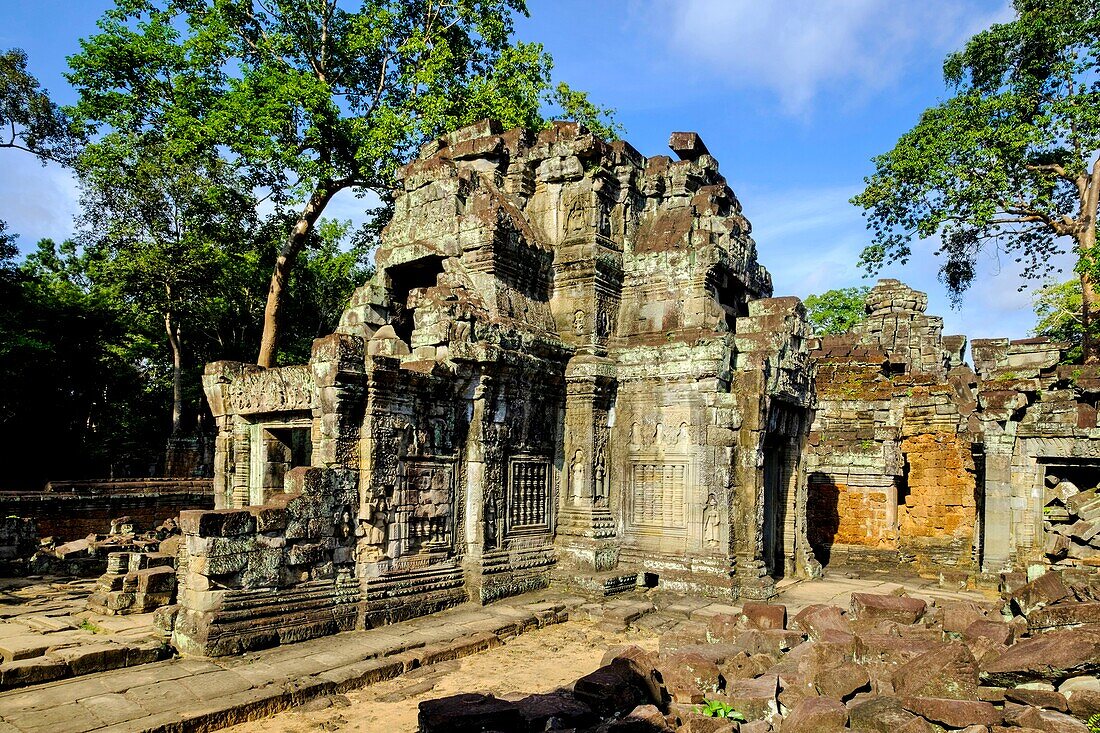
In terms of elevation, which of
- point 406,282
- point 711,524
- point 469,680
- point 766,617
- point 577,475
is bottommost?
point 469,680

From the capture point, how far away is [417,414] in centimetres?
827

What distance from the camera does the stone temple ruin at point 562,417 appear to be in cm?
767

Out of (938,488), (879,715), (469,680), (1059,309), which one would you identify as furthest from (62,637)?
(1059,309)

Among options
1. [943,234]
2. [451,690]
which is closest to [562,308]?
[451,690]

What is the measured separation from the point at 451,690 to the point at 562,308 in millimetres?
5743

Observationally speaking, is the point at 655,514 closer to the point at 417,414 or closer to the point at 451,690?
the point at 417,414

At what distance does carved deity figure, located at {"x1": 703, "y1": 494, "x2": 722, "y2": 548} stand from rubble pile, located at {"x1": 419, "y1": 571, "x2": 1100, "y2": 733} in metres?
2.45

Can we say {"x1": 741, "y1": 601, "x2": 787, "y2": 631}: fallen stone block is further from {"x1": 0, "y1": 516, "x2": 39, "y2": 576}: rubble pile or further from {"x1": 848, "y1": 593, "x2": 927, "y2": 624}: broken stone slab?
{"x1": 0, "y1": 516, "x2": 39, "y2": 576}: rubble pile

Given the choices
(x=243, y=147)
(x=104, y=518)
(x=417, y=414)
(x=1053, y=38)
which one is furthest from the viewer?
(x=1053, y=38)

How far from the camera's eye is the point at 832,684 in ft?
18.3

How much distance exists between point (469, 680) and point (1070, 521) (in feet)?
28.4

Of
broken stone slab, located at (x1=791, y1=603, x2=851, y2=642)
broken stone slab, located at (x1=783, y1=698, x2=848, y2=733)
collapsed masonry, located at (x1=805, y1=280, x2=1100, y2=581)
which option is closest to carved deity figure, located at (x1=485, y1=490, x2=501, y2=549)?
broken stone slab, located at (x1=791, y1=603, x2=851, y2=642)

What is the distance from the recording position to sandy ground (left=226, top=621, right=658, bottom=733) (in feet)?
17.5

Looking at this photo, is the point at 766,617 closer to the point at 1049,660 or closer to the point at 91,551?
the point at 1049,660
